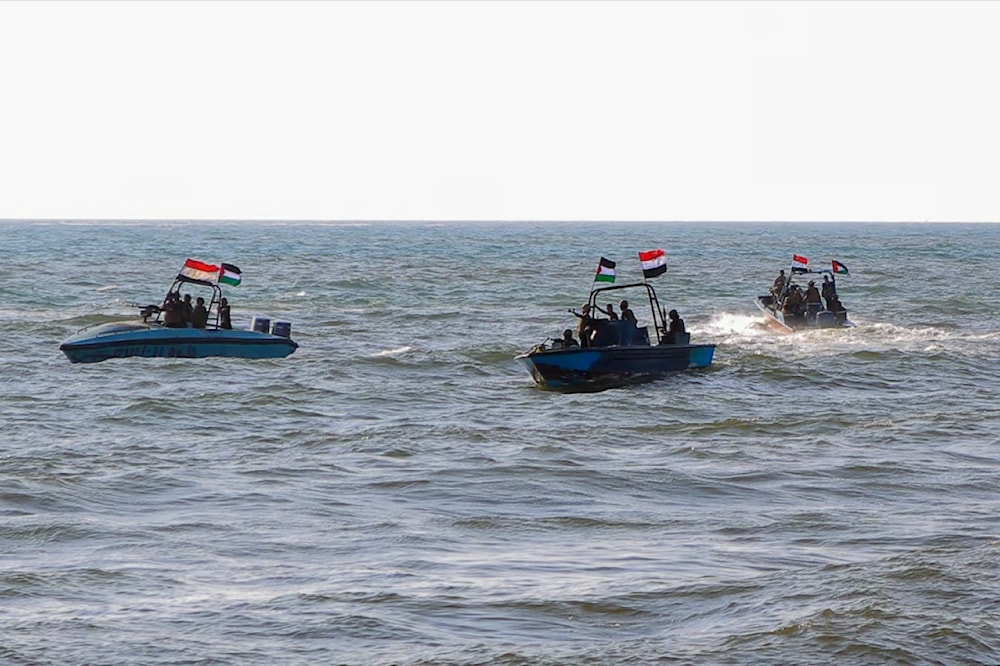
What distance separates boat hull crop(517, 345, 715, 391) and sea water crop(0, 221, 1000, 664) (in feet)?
1.55

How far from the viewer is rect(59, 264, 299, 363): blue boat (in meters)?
34.0

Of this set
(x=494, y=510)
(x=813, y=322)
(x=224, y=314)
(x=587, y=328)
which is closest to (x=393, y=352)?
(x=224, y=314)

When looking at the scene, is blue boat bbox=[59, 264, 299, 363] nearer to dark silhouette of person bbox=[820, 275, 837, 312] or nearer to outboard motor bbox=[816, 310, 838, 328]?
outboard motor bbox=[816, 310, 838, 328]

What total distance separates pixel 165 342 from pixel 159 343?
138 millimetres

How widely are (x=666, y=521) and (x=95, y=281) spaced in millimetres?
60682

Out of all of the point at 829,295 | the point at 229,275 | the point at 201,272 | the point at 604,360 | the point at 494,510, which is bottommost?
the point at 494,510

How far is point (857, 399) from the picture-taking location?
29.1 meters

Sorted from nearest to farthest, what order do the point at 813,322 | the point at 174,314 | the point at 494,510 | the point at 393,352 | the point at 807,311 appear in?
the point at 494,510, the point at 174,314, the point at 393,352, the point at 813,322, the point at 807,311

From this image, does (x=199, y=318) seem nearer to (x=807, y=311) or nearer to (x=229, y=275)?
(x=229, y=275)

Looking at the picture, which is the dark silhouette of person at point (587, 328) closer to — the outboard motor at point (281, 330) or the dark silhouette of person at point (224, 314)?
the outboard motor at point (281, 330)

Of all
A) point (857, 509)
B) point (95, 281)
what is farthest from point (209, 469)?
point (95, 281)

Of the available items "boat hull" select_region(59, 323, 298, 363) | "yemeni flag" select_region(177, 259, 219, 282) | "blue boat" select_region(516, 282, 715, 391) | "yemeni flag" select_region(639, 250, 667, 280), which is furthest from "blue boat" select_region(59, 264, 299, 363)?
"yemeni flag" select_region(639, 250, 667, 280)

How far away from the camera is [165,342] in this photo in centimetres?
3450

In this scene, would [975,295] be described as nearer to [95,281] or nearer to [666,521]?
[95,281]
